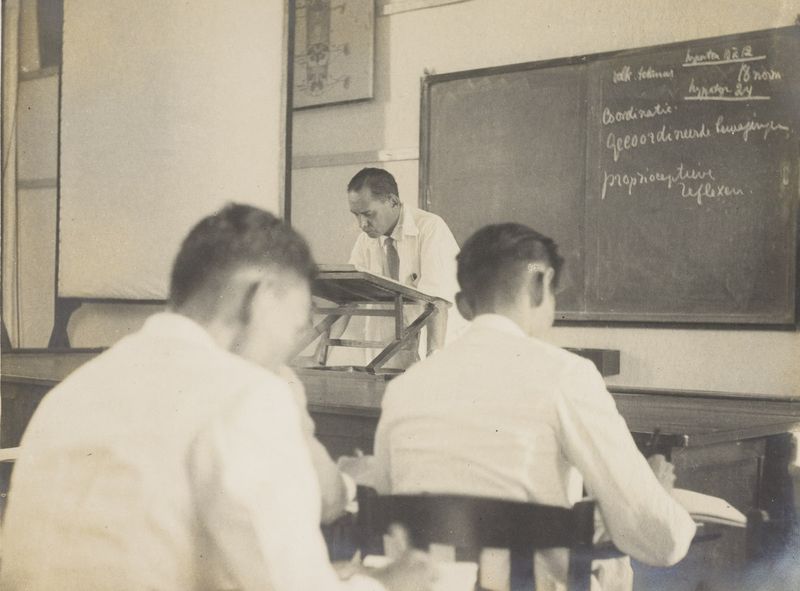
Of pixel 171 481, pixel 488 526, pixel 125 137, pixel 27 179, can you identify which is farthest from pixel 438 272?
pixel 27 179

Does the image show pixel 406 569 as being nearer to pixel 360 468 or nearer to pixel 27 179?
pixel 360 468

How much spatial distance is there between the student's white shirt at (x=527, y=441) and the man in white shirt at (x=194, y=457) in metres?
0.16

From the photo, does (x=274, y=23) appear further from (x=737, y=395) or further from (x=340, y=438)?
(x=737, y=395)

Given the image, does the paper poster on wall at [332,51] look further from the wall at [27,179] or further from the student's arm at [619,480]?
the student's arm at [619,480]

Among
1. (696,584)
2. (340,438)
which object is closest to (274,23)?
(340,438)

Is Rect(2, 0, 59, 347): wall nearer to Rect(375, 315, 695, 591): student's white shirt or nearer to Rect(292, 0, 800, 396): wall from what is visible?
Rect(292, 0, 800, 396): wall

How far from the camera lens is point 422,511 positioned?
1.20 m

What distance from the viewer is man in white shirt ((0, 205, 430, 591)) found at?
1.00 m

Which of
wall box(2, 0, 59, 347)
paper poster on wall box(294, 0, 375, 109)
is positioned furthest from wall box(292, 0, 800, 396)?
wall box(2, 0, 59, 347)

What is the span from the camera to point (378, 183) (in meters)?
1.38

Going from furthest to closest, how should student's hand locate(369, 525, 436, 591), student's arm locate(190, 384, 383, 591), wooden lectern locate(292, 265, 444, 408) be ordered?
wooden lectern locate(292, 265, 444, 408) → student's hand locate(369, 525, 436, 591) → student's arm locate(190, 384, 383, 591)

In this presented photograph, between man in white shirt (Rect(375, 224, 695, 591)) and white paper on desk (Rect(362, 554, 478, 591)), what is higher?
man in white shirt (Rect(375, 224, 695, 591))

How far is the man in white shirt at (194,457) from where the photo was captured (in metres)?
1.00

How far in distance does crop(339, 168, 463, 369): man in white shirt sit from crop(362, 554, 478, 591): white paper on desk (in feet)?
1.11
